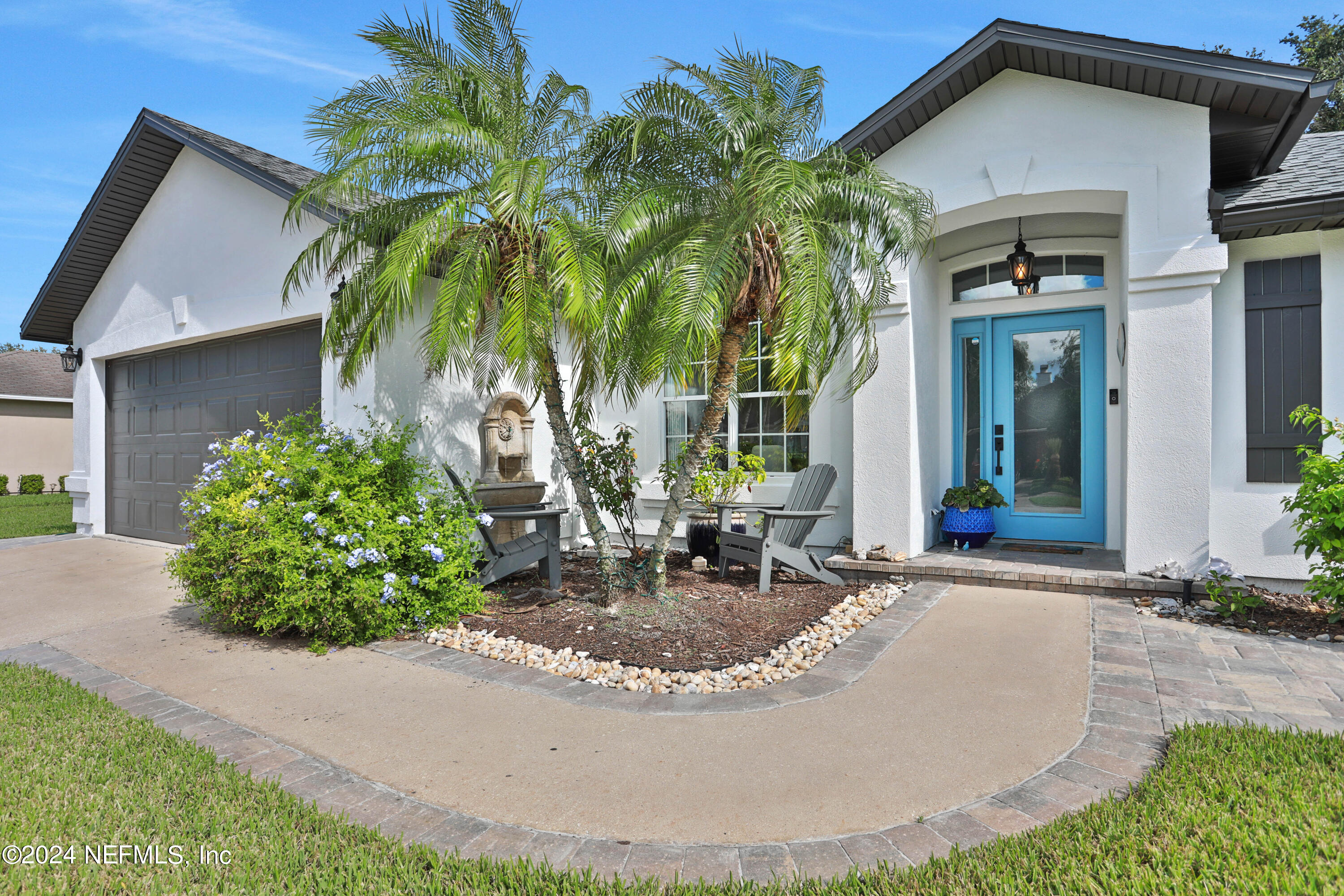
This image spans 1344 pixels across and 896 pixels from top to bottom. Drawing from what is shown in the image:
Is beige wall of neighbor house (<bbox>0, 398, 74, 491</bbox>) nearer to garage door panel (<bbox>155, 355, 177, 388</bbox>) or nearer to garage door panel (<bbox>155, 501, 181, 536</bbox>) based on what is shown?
garage door panel (<bbox>155, 355, 177, 388</bbox>)

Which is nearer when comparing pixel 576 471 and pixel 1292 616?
pixel 1292 616

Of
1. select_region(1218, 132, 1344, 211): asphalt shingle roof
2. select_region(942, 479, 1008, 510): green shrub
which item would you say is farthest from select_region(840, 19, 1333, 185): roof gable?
select_region(942, 479, 1008, 510): green shrub

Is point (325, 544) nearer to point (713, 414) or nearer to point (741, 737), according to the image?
point (713, 414)

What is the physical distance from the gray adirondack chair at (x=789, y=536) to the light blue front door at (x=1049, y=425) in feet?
7.67

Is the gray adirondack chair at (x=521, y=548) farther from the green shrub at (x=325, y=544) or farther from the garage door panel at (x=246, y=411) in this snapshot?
the garage door panel at (x=246, y=411)

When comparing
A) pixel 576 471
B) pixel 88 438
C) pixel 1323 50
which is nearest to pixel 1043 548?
A: pixel 576 471

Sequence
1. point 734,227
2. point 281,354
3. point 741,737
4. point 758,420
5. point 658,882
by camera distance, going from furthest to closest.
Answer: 1. point 758,420
2. point 281,354
3. point 734,227
4. point 741,737
5. point 658,882

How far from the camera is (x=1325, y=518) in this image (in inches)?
173

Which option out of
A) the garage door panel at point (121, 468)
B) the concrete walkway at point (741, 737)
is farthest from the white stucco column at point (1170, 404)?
the garage door panel at point (121, 468)

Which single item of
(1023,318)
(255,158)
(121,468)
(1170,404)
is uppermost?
(255,158)

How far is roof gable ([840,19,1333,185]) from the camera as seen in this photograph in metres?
5.08

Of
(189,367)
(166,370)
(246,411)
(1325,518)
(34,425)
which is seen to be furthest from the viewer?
(34,425)

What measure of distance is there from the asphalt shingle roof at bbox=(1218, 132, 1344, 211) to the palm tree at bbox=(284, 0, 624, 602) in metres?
5.07

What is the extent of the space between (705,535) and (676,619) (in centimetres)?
217
